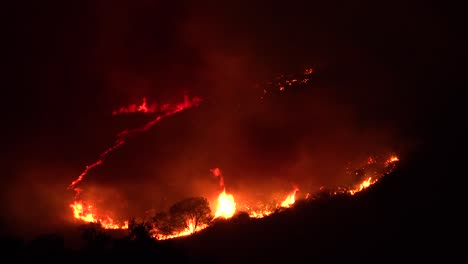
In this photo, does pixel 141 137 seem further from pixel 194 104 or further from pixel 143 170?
pixel 194 104

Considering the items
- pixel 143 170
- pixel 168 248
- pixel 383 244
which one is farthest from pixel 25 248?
pixel 143 170

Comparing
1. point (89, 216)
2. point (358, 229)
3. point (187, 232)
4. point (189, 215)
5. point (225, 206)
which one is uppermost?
point (89, 216)

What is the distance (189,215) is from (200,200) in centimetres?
105

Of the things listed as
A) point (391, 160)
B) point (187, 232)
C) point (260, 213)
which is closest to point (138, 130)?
point (187, 232)

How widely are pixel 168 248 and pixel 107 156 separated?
18.9 meters

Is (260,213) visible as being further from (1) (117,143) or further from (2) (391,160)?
(1) (117,143)

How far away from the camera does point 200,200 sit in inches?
892

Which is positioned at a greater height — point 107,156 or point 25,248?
point 107,156

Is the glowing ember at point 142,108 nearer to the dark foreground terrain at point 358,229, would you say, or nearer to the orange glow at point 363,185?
the dark foreground terrain at point 358,229

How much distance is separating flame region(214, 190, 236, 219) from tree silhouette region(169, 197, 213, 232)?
1285 millimetres

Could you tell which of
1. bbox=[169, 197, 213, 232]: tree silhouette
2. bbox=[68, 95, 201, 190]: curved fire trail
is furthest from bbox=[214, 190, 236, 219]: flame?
bbox=[68, 95, 201, 190]: curved fire trail

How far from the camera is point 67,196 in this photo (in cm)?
2728

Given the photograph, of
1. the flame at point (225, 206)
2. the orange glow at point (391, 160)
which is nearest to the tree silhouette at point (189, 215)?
the flame at point (225, 206)

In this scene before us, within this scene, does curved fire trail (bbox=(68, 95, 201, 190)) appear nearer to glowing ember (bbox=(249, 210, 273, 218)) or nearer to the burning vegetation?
the burning vegetation
